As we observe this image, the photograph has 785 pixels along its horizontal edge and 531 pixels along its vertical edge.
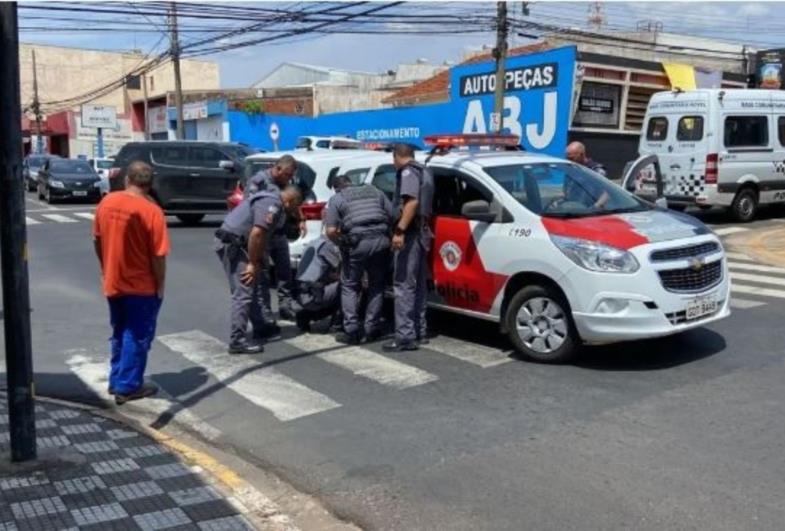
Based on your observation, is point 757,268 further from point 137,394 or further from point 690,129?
point 137,394

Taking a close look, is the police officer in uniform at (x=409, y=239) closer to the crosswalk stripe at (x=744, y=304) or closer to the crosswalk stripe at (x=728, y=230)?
the crosswalk stripe at (x=744, y=304)

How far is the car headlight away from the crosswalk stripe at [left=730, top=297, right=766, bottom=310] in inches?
131

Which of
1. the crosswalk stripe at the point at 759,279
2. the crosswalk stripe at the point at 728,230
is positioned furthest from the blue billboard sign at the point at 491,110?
the crosswalk stripe at the point at 759,279

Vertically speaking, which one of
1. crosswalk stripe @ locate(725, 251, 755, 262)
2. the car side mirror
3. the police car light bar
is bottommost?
crosswalk stripe @ locate(725, 251, 755, 262)

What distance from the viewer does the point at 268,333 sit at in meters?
8.08

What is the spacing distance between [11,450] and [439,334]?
4.30 meters

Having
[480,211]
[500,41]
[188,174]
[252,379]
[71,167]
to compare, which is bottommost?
[252,379]

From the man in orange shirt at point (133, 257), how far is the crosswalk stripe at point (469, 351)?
2.64 m

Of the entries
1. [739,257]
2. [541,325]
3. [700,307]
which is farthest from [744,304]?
[739,257]

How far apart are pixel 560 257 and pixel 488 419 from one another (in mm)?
1669

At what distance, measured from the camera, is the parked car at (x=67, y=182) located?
2809cm

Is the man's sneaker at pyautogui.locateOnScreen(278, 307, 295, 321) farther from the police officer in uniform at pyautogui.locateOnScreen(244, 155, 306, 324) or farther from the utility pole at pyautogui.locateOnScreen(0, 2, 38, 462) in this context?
the utility pole at pyautogui.locateOnScreen(0, 2, 38, 462)

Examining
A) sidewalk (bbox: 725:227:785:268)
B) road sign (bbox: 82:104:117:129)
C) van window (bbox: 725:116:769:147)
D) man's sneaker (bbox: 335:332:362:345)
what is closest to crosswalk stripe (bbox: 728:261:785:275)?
sidewalk (bbox: 725:227:785:268)

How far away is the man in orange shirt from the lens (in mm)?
5750
